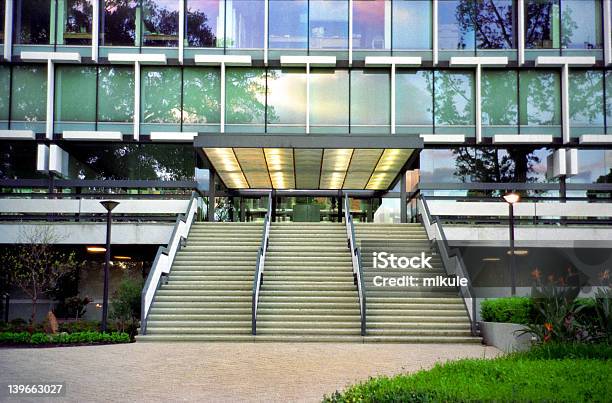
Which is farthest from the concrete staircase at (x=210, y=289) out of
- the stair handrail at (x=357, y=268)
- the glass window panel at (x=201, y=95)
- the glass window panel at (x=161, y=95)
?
the glass window panel at (x=161, y=95)

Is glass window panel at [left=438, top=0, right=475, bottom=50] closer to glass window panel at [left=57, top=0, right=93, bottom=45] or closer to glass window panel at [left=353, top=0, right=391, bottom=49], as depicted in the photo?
glass window panel at [left=353, top=0, right=391, bottom=49]

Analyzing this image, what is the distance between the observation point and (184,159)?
108ft

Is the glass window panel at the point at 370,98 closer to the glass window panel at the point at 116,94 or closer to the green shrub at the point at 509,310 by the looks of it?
the glass window panel at the point at 116,94

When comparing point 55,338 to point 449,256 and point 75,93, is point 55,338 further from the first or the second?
point 75,93

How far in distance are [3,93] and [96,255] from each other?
8059 millimetres

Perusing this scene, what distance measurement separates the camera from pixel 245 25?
33438 millimetres

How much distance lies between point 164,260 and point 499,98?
17.7 meters

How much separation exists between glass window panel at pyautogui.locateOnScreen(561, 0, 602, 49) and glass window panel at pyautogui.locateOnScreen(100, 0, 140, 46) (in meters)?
18.4

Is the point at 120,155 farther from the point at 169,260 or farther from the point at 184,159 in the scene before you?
the point at 169,260

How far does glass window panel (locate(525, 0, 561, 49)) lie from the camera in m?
33.4

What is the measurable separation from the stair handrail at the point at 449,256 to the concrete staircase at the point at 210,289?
5710mm

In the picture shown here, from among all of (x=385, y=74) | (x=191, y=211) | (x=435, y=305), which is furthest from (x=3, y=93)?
(x=435, y=305)

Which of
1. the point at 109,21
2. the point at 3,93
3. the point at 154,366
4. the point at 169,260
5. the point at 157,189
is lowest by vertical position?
the point at 154,366

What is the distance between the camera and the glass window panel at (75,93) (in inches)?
1286
